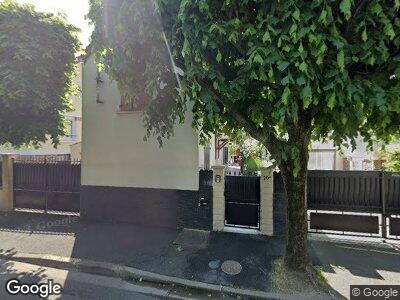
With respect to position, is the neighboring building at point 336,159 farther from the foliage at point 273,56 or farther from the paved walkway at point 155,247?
the foliage at point 273,56

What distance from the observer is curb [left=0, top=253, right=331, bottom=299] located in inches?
183

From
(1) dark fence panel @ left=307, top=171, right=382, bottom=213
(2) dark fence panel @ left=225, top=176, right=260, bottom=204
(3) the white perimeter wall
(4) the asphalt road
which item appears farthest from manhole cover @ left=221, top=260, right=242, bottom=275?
(1) dark fence panel @ left=307, top=171, right=382, bottom=213

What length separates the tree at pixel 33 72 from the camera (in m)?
7.84

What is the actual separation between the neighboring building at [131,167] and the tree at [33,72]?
0.88 meters

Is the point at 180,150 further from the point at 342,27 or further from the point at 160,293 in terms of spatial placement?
the point at 342,27

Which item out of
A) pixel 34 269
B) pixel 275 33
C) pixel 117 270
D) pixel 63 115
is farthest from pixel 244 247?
pixel 63 115

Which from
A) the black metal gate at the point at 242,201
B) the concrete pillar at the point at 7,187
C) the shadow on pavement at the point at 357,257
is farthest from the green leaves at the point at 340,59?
the concrete pillar at the point at 7,187

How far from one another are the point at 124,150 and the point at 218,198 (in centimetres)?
305

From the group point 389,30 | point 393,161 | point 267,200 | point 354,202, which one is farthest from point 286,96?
point 393,161

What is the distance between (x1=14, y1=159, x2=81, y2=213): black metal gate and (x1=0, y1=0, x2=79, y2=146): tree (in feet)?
3.00

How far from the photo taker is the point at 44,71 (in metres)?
8.13

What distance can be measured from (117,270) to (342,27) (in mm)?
5326

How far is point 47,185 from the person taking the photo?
937cm

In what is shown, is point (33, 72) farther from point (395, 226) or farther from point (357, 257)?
point (395, 226)
